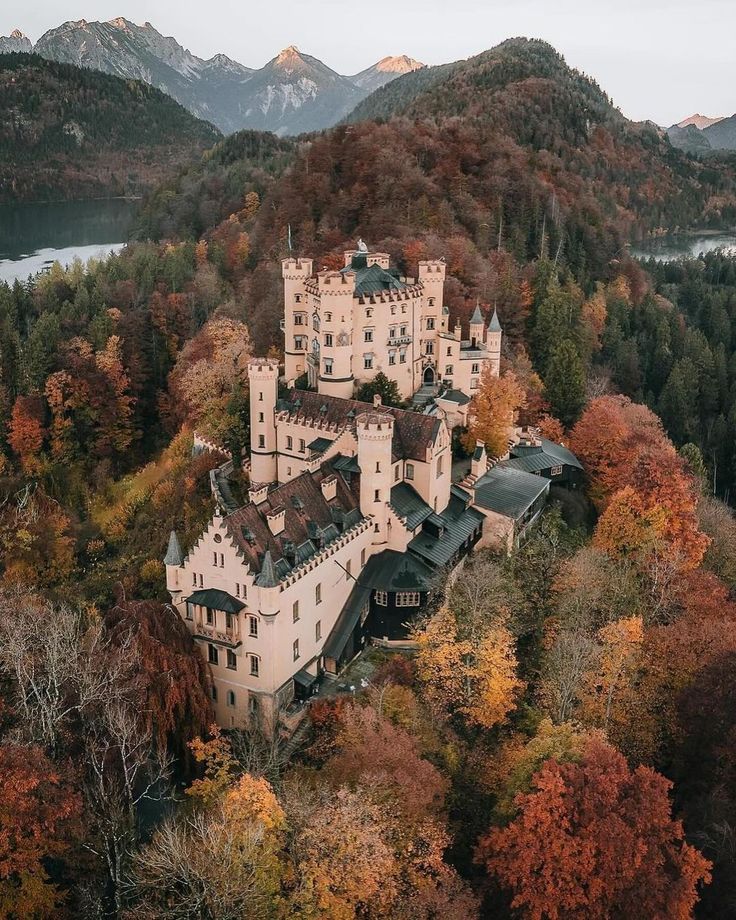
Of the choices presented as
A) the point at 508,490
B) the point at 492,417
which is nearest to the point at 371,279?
the point at 492,417

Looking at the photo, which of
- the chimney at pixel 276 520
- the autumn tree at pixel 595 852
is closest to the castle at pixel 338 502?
the chimney at pixel 276 520

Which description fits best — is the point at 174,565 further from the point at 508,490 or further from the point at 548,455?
the point at 548,455

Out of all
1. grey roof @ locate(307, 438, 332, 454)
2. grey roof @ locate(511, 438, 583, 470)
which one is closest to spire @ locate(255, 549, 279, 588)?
grey roof @ locate(307, 438, 332, 454)

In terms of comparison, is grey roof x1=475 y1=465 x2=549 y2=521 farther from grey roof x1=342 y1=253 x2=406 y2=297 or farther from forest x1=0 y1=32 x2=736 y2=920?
grey roof x1=342 y1=253 x2=406 y2=297

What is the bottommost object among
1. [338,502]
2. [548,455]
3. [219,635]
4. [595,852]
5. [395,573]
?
[595,852]

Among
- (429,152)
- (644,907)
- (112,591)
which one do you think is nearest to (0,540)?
(112,591)
